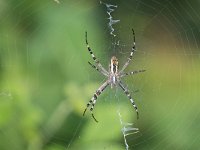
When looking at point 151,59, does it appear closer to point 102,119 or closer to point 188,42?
point 188,42

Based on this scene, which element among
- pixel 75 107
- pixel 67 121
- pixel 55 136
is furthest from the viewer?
pixel 67 121

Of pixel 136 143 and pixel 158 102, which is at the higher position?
pixel 158 102

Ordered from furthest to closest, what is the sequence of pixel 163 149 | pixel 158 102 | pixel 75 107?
1. pixel 158 102
2. pixel 163 149
3. pixel 75 107

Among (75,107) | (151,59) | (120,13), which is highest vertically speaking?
(120,13)

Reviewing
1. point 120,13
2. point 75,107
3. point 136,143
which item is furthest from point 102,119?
point 120,13

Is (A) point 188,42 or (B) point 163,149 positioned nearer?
(B) point 163,149

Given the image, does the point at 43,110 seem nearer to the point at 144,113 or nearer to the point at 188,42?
the point at 144,113
